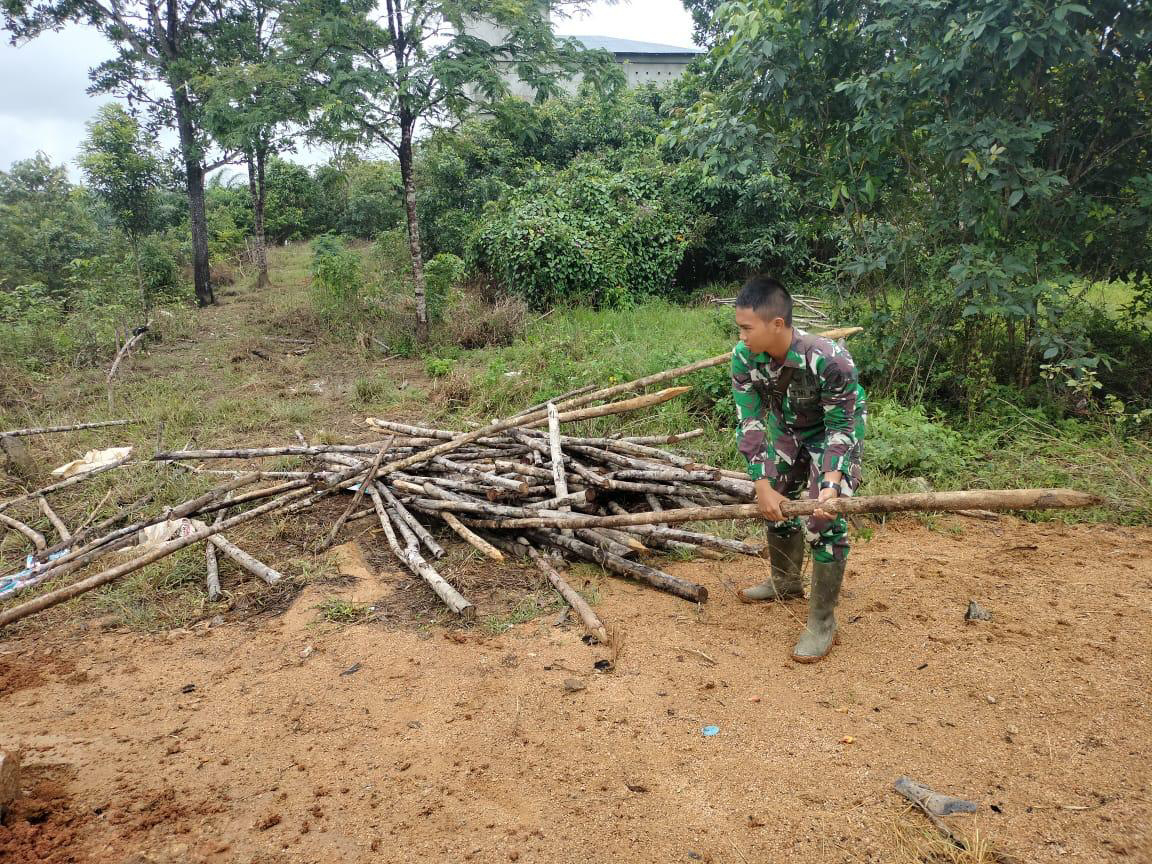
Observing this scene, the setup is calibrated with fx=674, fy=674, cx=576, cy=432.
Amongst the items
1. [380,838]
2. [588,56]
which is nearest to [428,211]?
[588,56]

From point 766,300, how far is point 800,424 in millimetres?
677

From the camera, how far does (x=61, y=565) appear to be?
4172mm

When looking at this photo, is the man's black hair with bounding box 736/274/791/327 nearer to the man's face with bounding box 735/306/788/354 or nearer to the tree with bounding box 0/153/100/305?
the man's face with bounding box 735/306/788/354

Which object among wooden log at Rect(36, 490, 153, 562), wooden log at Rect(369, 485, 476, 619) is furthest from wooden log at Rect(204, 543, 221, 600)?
wooden log at Rect(369, 485, 476, 619)

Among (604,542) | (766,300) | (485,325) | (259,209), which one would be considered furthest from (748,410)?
(259,209)

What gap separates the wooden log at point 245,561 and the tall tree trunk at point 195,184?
1102 centimetres

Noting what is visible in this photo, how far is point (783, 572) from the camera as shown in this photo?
366 cm

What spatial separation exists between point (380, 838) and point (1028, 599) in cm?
334

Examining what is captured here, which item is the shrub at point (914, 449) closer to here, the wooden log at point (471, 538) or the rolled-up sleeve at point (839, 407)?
the rolled-up sleeve at point (839, 407)

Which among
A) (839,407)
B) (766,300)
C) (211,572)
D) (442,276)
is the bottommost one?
(211,572)

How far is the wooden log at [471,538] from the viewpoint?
13.5ft

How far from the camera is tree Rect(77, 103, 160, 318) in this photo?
12328mm

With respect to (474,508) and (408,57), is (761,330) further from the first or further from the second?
(408,57)

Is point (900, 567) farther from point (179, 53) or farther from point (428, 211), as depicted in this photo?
point (179, 53)
